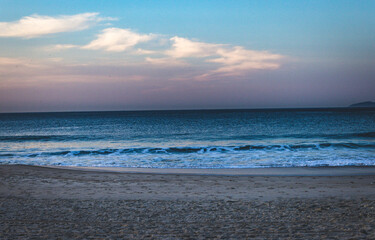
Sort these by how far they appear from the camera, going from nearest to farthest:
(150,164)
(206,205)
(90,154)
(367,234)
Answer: (367,234)
(206,205)
(150,164)
(90,154)

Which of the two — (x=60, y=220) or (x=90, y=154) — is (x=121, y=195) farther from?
(x=90, y=154)

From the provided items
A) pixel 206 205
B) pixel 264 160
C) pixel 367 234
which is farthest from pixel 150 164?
pixel 367 234

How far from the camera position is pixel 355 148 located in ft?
86.5

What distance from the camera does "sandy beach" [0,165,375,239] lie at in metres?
6.36

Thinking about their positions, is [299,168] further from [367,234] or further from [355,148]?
[355,148]

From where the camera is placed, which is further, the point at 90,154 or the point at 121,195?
the point at 90,154

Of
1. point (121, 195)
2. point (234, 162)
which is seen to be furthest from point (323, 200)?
point (234, 162)

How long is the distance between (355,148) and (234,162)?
537 inches

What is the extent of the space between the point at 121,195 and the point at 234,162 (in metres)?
10.6

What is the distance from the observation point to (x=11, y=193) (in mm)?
10469

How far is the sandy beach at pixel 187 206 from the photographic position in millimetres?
6355

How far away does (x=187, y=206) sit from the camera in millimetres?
8539

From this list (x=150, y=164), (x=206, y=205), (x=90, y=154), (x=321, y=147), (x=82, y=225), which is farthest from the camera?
(x=321, y=147)

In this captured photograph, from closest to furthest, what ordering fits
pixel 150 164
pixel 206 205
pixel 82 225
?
pixel 82 225
pixel 206 205
pixel 150 164
